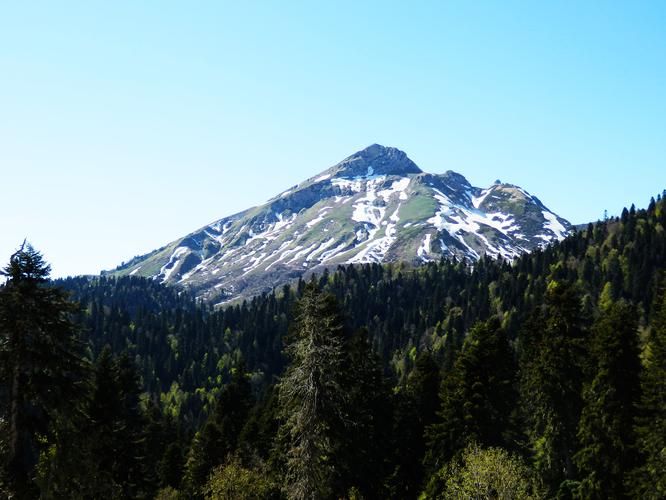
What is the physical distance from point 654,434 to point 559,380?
10703 millimetres

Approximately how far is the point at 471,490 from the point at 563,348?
13.7m

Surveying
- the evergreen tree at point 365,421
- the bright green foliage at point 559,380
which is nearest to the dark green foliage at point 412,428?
the evergreen tree at point 365,421

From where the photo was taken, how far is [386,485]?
52.5 m

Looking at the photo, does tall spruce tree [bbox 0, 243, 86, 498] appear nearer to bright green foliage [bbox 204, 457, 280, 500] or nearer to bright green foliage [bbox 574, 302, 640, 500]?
bright green foliage [bbox 204, 457, 280, 500]

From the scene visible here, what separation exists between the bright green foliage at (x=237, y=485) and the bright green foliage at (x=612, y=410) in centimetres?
2226

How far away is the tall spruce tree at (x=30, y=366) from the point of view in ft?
73.7

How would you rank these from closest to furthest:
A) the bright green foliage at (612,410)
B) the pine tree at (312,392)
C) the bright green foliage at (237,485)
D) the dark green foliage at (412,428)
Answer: the pine tree at (312,392), the bright green foliage at (612,410), the bright green foliage at (237,485), the dark green foliage at (412,428)

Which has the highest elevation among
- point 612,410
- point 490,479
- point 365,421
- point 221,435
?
point 612,410

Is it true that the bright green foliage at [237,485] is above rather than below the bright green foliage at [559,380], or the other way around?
below

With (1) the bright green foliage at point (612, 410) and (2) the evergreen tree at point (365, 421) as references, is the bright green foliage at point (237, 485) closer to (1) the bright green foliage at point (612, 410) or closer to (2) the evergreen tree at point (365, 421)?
(2) the evergreen tree at point (365, 421)

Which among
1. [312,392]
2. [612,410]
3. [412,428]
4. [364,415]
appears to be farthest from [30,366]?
[412,428]

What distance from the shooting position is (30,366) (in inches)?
886

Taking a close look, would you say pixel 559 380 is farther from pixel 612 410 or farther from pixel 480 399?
pixel 480 399

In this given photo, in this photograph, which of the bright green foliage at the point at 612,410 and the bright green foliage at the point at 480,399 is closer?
the bright green foliage at the point at 612,410
